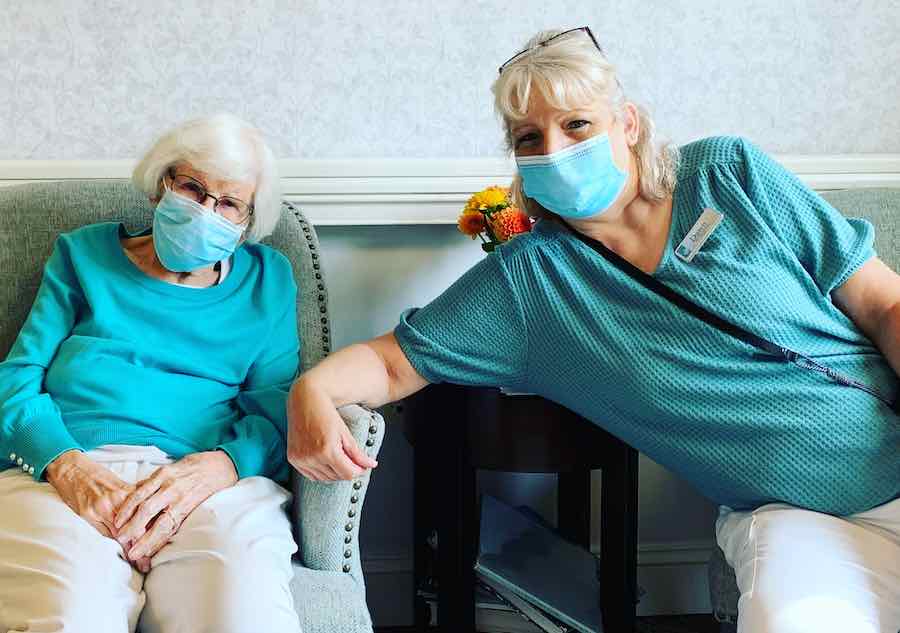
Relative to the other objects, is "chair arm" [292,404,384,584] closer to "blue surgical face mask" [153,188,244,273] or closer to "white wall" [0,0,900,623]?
"blue surgical face mask" [153,188,244,273]

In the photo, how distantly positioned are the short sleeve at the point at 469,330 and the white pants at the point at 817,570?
44 cm

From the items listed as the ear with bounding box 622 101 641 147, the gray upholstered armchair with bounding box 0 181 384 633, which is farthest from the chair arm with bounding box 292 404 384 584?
the ear with bounding box 622 101 641 147

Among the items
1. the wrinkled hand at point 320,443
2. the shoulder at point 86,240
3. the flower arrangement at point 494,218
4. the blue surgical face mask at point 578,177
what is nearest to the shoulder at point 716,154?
the blue surgical face mask at point 578,177

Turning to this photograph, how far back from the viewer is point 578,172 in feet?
4.70

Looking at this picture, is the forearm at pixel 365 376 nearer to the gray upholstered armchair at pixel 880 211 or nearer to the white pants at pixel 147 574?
the white pants at pixel 147 574

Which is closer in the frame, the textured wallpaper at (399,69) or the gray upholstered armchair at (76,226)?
the gray upholstered armchair at (76,226)

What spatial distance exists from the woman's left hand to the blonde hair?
68cm

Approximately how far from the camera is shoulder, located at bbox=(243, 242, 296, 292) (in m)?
1.71

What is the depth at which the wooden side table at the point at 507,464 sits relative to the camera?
1688 millimetres

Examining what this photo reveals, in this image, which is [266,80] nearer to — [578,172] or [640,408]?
[578,172]

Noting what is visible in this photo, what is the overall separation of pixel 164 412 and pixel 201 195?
350 millimetres

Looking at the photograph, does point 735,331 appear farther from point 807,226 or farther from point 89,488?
point 89,488

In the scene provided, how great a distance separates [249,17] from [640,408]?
3.60 feet

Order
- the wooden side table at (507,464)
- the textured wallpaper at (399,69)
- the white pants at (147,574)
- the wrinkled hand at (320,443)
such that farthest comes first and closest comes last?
the textured wallpaper at (399,69)
the wooden side table at (507,464)
the wrinkled hand at (320,443)
the white pants at (147,574)
